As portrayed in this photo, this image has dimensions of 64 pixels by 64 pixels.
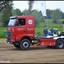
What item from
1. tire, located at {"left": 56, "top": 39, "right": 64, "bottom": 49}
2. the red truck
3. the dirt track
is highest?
the red truck

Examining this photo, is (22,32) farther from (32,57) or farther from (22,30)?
(32,57)

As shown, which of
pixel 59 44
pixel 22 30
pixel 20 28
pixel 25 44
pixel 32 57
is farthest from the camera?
pixel 59 44

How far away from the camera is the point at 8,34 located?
22156mm

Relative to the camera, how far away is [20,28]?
69.9 feet

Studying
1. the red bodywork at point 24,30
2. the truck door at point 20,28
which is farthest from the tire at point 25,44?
the truck door at point 20,28

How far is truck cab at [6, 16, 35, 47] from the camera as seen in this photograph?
2130 cm

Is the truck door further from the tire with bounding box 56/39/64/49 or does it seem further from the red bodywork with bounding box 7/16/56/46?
the tire with bounding box 56/39/64/49

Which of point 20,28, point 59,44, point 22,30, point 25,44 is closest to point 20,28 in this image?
point 20,28

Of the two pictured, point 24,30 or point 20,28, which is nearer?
point 20,28

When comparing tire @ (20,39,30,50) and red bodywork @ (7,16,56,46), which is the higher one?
red bodywork @ (7,16,56,46)

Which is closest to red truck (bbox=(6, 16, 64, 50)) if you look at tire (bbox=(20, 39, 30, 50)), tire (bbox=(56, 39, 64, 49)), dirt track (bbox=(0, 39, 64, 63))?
tire (bbox=(20, 39, 30, 50))

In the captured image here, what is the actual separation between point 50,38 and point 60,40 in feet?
3.07

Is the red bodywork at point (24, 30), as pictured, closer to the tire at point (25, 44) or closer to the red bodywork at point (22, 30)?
the red bodywork at point (22, 30)

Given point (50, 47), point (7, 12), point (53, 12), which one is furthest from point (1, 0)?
point (50, 47)
